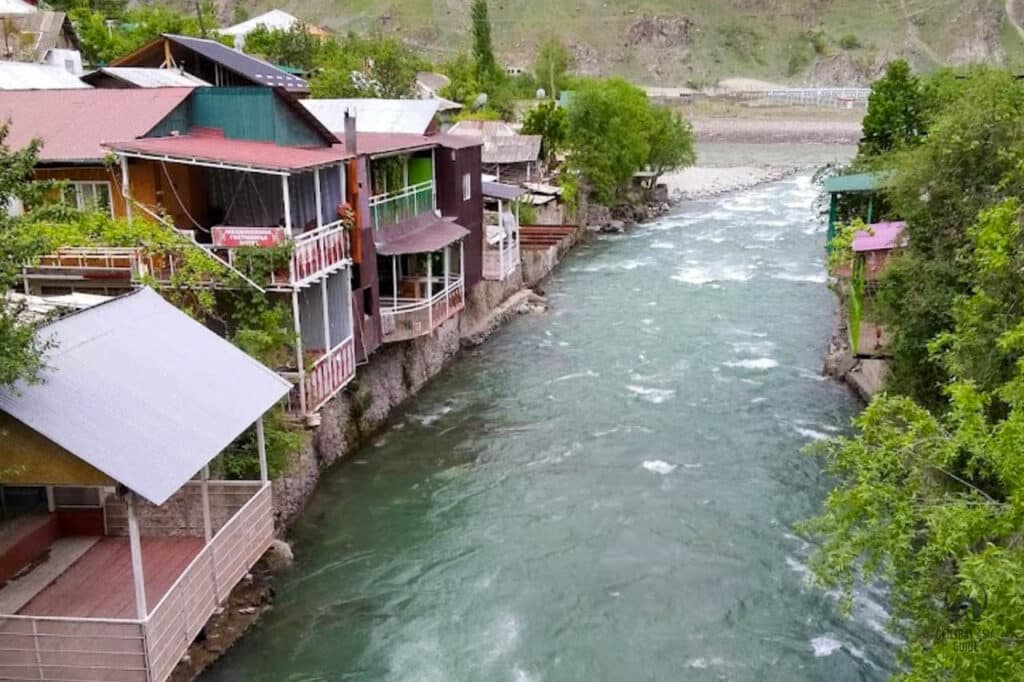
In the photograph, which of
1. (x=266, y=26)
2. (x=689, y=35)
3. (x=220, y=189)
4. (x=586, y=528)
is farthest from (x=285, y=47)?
(x=689, y=35)

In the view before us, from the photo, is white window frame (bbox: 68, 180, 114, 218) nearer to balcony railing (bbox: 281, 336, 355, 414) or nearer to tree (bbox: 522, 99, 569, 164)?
balcony railing (bbox: 281, 336, 355, 414)

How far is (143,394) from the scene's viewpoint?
12.6 m

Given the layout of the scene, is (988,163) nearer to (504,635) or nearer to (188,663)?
(504,635)

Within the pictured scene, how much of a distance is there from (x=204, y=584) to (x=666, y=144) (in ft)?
197

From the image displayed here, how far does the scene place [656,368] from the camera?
31141 millimetres

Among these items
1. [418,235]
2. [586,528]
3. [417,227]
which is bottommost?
[586,528]

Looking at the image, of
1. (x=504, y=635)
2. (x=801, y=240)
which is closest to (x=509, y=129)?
(x=801, y=240)

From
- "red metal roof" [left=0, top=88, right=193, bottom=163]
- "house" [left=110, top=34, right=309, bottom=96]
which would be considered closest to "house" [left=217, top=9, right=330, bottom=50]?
"house" [left=110, top=34, right=309, bottom=96]

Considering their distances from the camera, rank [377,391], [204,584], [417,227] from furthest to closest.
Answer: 1. [417,227]
2. [377,391]
3. [204,584]

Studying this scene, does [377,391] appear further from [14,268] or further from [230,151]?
[14,268]

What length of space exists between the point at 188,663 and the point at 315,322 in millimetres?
8988

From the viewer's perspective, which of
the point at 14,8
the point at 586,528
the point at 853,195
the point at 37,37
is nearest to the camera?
the point at 586,528

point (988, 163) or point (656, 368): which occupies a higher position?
point (988, 163)

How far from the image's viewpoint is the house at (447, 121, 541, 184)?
5378 centimetres
